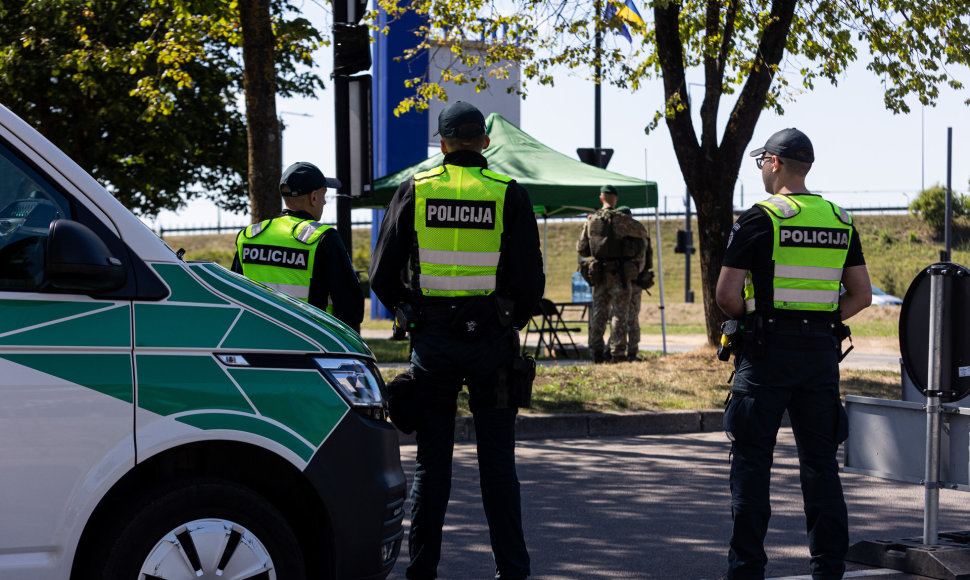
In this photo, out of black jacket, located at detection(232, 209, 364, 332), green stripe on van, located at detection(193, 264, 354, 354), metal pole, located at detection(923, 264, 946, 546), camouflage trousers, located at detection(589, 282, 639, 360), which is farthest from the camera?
camouflage trousers, located at detection(589, 282, 639, 360)

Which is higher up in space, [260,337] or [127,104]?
[127,104]

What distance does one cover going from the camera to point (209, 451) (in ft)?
11.2

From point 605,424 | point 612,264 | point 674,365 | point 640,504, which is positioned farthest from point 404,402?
point 612,264

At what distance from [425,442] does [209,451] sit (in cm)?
125

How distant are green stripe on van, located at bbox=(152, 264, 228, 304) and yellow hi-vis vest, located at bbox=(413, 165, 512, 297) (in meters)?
1.25

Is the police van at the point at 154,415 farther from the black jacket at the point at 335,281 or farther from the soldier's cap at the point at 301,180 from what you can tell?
the soldier's cap at the point at 301,180

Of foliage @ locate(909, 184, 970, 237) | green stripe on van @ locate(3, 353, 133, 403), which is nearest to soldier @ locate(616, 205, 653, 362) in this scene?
green stripe on van @ locate(3, 353, 133, 403)

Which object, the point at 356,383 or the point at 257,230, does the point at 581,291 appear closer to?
the point at 257,230

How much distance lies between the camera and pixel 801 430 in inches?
184

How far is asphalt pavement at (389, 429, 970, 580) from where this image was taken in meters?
5.39

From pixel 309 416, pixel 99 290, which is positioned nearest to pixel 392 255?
pixel 309 416

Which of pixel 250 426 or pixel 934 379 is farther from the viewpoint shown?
pixel 934 379

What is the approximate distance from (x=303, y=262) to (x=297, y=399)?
2.02 m

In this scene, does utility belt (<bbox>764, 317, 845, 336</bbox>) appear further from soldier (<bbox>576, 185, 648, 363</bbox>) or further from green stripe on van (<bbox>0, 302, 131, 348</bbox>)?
soldier (<bbox>576, 185, 648, 363</bbox>)
